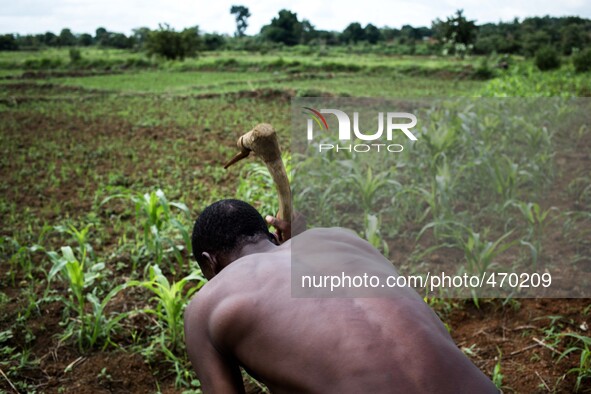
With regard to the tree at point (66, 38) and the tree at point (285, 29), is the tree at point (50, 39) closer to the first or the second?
the tree at point (66, 38)

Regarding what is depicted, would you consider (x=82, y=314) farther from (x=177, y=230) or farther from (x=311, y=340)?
(x=311, y=340)

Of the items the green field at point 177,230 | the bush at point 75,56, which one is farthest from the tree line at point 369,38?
the green field at point 177,230

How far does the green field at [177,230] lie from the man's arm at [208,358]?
905mm

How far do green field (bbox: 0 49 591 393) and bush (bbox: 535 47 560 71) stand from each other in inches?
403

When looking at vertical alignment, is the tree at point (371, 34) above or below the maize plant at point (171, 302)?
above

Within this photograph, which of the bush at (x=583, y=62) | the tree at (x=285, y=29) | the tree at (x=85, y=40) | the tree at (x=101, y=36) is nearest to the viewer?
the bush at (x=583, y=62)

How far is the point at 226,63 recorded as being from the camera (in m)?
21.8

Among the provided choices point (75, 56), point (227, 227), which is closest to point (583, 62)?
point (227, 227)

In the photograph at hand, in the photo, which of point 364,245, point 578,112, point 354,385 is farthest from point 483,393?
point 578,112

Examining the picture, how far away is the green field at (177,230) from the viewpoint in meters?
2.46

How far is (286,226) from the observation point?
186cm

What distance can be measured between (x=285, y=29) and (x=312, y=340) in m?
41.8

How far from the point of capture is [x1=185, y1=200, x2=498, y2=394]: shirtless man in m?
1.19

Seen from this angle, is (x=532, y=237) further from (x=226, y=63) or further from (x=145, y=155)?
(x=226, y=63)
